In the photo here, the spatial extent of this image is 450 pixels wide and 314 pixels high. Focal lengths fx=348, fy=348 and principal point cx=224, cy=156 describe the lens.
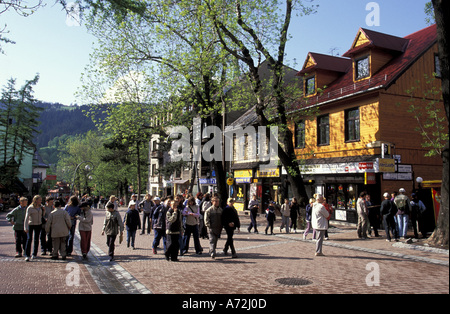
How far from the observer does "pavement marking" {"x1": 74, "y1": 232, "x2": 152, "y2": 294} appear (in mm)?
6857

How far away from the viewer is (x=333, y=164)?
65.7ft

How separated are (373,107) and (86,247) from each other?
15.2 meters

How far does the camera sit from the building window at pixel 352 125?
19328mm

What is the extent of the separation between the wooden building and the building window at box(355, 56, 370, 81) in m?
0.06

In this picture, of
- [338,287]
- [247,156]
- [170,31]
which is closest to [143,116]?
[170,31]

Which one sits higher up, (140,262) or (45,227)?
(45,227)

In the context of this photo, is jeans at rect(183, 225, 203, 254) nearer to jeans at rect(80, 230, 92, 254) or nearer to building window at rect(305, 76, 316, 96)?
jeans at rect(80, 230, 92, 254)

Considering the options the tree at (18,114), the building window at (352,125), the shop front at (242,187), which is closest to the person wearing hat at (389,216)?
the building window at (352,125)

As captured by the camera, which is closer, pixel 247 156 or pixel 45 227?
pixel 45 227

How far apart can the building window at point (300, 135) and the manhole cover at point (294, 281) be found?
1636 cm

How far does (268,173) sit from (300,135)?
4351 millimetres

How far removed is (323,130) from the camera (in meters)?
21.7
